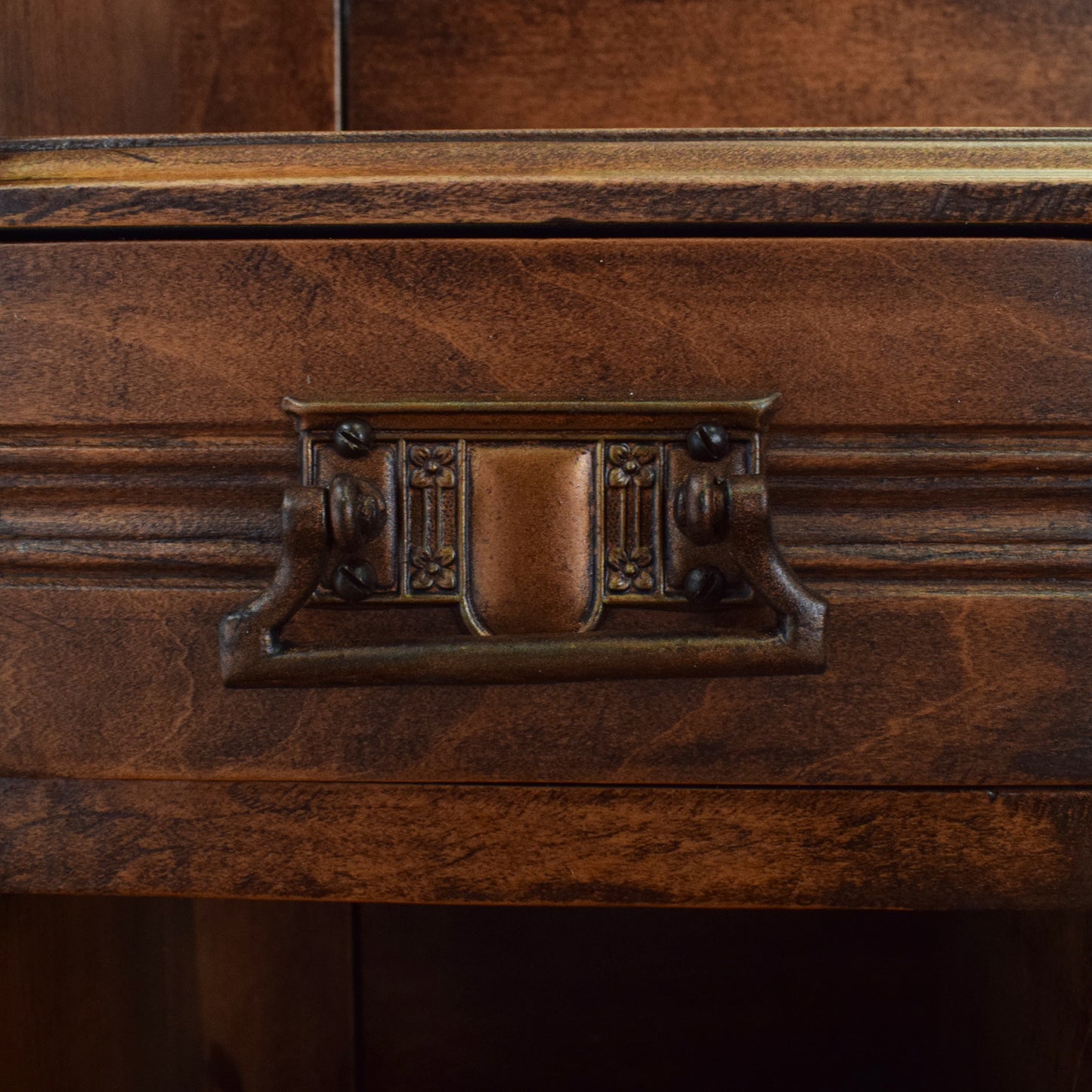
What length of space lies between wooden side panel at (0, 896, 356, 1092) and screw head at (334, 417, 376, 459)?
274mm

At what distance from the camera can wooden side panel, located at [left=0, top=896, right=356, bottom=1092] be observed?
0.42 meters

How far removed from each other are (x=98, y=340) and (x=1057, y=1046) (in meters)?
0.56

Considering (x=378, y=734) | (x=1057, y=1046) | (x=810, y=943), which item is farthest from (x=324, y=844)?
(x=810, y=943)

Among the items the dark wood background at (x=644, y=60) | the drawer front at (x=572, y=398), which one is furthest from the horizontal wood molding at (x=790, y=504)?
the dark wood background at (x=644, y=60)

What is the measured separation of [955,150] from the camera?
0.33 metres

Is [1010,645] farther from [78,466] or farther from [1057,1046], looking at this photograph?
[78,466]

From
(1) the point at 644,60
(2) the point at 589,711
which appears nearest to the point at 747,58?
(1) the point at 644,60

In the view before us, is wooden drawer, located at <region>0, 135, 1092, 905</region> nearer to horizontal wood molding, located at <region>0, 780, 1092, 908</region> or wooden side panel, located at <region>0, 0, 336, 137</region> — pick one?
horizontal wood molding, located at <region>0, 780, 1092, 908</region>

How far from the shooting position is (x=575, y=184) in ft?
1.03

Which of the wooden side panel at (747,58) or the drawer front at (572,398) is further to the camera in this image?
the wooden side panel at (747,58)

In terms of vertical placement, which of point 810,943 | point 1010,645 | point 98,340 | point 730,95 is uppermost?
point 730,95

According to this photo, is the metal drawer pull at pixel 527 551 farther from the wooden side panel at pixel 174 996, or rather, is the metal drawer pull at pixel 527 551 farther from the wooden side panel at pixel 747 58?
the wooden side panel at pixel 747 58

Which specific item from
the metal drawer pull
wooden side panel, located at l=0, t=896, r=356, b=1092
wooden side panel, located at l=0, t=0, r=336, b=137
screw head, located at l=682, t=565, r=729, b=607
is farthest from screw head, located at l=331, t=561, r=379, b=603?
wooden side panel, located at l=0, t=0, r=336, b=137

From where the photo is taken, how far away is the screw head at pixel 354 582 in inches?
12.7
